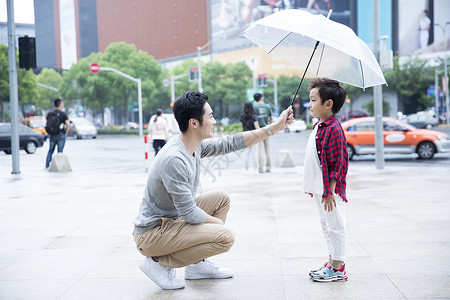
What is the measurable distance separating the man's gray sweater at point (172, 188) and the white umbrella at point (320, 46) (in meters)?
1.25

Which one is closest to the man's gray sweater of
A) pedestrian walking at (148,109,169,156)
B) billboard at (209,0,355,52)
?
pedestrian walking at (148,109,169,156)

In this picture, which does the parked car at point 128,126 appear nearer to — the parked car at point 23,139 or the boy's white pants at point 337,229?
the parked car at point 23,139

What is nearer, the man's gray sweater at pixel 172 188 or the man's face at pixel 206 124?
the man's gray sweater at pixel 172 188

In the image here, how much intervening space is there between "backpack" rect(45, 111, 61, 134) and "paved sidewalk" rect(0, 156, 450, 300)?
15.7ft

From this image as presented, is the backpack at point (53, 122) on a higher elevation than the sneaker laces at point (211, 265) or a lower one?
higher

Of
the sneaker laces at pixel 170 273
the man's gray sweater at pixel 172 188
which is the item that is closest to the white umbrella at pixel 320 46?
the man's gray sweater at pixel 172 188

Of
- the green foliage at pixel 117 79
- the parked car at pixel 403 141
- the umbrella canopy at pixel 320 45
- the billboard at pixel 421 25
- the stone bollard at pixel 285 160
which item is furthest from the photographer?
the billboard at pixel 421 25

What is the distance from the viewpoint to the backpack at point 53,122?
1494 cm

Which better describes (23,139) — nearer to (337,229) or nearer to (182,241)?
(182,241)

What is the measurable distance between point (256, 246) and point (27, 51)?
10.7 meters

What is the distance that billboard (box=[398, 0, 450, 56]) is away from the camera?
61312mm

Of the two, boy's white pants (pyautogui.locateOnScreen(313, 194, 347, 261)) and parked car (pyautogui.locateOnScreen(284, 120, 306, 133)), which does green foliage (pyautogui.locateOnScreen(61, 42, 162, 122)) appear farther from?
boy's white pants (pyautogui.locateOnScreen(313, 194, 347, 261))

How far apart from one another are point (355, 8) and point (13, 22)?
2521 inches

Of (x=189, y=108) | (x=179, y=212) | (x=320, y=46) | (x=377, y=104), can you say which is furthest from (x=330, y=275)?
(x=377, y=104)
